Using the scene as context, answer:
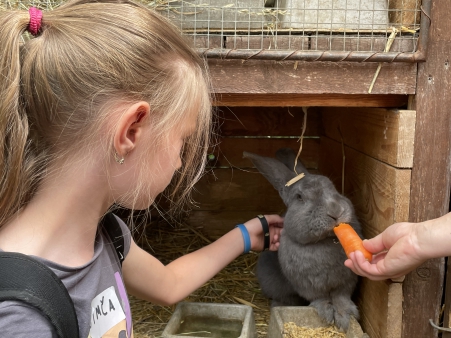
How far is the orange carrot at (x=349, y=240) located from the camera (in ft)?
4.95

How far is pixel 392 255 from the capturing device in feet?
4.46

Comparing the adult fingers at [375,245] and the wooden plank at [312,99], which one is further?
the wooden plank at [312,99]

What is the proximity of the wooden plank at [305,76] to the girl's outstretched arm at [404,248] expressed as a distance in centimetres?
44

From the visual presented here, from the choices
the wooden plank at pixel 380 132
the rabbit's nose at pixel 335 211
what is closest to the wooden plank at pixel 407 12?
the wooden plank at pixel 380 132

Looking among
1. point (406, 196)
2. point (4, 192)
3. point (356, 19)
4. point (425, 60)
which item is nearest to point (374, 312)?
point (406, 196)

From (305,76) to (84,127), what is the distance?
2.59ft

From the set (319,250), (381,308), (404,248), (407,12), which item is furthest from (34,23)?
(381,308)

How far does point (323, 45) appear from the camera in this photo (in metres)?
1.49

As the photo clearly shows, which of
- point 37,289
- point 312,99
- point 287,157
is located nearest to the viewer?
point 37,289

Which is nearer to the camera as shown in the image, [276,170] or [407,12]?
[407,12]

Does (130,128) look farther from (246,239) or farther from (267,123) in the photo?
(267,123)

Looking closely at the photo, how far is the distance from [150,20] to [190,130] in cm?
26

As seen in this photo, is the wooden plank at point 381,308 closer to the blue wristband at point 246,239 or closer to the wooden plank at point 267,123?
the blue wristband at point 246,239

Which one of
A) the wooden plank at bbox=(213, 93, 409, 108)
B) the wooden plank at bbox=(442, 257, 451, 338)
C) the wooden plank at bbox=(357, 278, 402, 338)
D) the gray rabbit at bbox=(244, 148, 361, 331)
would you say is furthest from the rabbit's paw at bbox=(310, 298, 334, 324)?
the wooden plank at bbox=(213, 93, 409, 108)
